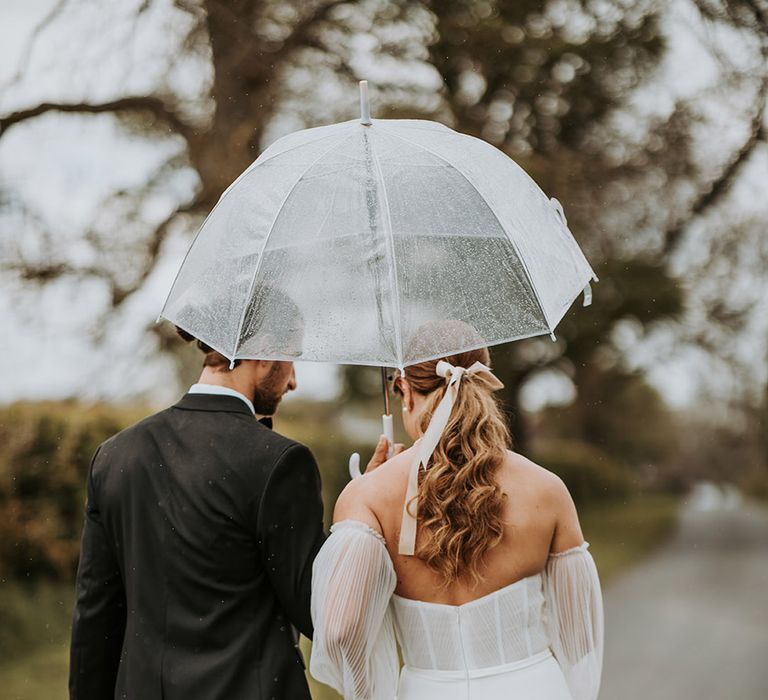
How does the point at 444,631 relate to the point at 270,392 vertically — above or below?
below

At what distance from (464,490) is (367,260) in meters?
0.54

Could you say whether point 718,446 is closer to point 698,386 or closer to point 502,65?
point 698,386

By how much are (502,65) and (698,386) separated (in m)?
2.11

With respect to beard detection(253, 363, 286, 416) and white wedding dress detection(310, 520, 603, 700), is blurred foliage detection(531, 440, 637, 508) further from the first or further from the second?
beard detection(253, 363, 286, 416)

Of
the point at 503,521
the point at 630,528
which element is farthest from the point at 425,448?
the point at 630,528

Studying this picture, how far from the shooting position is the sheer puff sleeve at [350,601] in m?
2.05

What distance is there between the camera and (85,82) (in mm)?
5305

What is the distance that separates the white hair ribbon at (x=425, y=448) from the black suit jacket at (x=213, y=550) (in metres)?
0.19

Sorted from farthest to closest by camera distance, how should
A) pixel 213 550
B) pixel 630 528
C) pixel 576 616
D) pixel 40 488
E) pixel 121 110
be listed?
pixel 630 528
pixel 121 110
pixel 40 488
pixel 576 616
pixel 213 550

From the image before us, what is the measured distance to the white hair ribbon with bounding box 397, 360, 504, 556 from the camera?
2068mm

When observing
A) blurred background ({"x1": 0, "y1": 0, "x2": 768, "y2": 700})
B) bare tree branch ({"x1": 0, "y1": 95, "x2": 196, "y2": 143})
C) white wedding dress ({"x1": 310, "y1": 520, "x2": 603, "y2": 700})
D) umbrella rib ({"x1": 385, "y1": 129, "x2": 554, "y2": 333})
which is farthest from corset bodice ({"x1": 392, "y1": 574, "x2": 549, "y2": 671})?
bare tree branch ({"x1": 0, "y1": 95, "x2": 196, "y2": 143})

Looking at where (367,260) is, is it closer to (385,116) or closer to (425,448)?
(425,448)

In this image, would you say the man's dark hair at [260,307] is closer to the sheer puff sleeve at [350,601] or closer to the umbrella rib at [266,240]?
the umbrella rib at [266,240]

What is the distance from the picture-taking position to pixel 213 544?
201 cm
